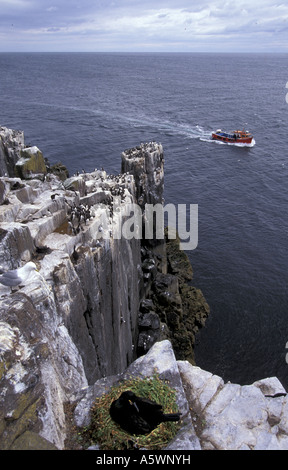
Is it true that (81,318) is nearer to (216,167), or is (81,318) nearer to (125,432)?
(125,432)

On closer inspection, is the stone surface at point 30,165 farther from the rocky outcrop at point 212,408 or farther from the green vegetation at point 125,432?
the green vegetation at point 125,432

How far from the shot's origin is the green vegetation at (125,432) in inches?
422

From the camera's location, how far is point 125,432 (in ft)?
35.7

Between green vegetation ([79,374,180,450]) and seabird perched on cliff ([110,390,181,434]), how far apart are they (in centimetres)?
24

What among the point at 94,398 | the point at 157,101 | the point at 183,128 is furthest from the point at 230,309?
the point at 157,101

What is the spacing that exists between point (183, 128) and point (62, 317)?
330ft

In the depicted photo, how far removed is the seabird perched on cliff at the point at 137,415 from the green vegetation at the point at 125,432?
236 millimetres

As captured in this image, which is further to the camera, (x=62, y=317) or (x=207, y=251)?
(x=207, y=251)

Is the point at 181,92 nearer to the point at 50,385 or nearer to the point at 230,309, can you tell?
the point at 230,309

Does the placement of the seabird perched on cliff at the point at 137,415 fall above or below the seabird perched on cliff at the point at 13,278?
below

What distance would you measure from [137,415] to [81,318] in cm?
882

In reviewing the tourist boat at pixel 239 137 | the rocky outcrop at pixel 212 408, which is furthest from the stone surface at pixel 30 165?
the tourist boat at pixel 239 137

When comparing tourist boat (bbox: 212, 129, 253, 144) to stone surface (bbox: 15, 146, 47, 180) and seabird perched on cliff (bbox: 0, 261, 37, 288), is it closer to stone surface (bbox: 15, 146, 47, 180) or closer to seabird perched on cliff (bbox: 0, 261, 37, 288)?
stone surface (bbox: 15, 146, 47, 180)

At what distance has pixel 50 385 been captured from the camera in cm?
1143
